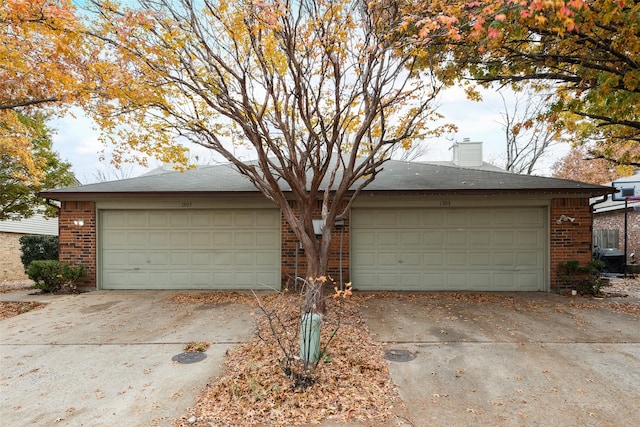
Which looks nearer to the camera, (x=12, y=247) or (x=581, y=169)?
(x=12, y=247)

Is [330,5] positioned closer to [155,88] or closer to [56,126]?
[155,88]

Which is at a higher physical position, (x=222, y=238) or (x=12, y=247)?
(x=222, y=238)

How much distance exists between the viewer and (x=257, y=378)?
3672 mm

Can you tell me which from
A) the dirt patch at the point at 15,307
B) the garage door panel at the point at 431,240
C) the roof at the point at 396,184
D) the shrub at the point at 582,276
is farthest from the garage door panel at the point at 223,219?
the shrub at the point at 582,276

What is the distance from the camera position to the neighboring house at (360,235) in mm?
8320

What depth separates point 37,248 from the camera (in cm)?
1058

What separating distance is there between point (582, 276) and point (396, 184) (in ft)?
15.7

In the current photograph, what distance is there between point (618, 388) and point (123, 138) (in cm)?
888

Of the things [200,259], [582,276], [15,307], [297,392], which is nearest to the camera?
[297,392]

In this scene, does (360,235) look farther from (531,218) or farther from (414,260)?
(531,218)

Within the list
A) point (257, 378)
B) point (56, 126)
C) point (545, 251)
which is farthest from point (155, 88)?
point (56, 126)

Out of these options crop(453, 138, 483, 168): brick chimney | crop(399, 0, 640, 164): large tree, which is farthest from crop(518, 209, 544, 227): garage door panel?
crop(453, 138, 483, 168): brick chimney

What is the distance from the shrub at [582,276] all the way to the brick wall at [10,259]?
1874 cm

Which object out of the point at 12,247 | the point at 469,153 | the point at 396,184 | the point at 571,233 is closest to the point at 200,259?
the point at 396,184
